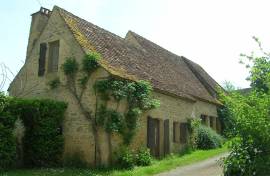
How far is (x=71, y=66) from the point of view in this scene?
1666cm

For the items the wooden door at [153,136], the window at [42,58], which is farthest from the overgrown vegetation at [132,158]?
the window at [42,58]

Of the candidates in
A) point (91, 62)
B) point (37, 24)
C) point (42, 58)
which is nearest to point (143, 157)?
point (91, 62)

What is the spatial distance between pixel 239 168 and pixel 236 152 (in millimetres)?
324

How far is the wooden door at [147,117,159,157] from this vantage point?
57.5 feet

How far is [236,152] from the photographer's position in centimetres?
738

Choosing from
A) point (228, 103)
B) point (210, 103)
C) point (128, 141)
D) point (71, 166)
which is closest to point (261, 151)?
point (228, 103)

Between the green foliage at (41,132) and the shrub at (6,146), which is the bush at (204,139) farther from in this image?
the shrub at (6,146)

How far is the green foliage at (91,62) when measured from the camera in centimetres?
1584

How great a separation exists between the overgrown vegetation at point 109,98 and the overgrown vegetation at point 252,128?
322 inches

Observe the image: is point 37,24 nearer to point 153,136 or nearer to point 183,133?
point 153,136

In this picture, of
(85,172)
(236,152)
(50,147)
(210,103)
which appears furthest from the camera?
(210,103)

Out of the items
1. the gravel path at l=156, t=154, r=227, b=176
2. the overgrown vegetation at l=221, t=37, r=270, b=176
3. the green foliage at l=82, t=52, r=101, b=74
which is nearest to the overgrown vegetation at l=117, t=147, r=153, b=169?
the gravel path at l=156, t=154, r=227, b=176

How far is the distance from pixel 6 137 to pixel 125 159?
185 inches

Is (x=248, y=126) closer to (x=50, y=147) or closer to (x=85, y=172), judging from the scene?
(x=85, y=172)
